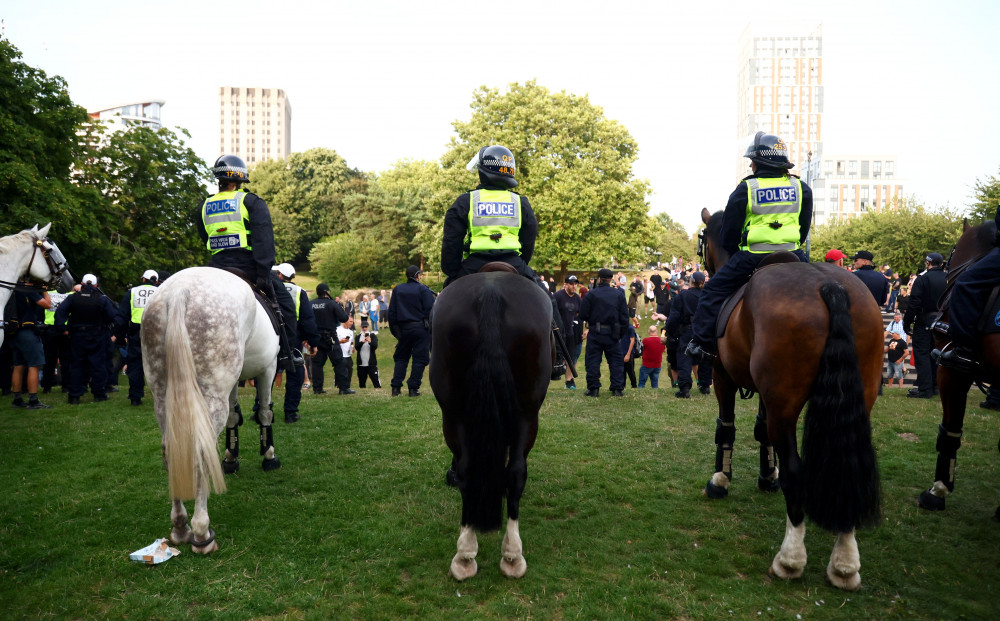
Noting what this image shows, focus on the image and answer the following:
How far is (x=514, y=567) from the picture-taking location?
4.66 m

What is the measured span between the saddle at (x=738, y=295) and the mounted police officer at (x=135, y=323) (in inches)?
412

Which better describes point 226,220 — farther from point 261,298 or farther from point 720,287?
point 720,287

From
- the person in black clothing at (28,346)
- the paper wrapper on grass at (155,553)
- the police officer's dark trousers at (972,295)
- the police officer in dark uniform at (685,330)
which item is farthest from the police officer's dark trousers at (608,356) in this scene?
the person in black clothing at (28,346)

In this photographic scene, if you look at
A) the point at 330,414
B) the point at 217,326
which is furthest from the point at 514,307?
the point at 330,414

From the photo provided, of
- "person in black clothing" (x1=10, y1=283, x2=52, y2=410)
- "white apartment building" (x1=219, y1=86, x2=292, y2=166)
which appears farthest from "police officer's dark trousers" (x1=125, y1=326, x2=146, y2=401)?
"white apartment building" (x1=219, y1=86, x2=292, y2=166)

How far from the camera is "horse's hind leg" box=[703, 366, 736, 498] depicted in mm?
6441

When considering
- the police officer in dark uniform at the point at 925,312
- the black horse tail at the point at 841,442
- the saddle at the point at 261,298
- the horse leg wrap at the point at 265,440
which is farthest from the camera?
the police officer in dark uniform at the point at 925,312

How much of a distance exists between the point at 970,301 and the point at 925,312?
6.95 m

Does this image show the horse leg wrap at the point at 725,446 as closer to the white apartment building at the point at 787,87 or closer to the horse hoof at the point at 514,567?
the horse hoof at the point at 514,567

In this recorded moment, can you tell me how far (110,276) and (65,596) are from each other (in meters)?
23.4

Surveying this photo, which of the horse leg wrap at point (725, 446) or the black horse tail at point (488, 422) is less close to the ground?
the black horse tail at point (488, 422)

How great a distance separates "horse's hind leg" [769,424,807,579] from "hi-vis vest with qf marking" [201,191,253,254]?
17.6 feet

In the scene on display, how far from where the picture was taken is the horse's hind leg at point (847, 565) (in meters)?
4.44

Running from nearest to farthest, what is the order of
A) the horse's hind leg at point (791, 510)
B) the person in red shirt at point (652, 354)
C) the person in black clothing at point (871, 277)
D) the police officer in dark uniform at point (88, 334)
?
the horse's hind leg at point (791, 510) → the person in black clothing at point (871, 277) → the police officer in dark uniform at point (88, 334) → the person in red shirt at point (652, 354)
